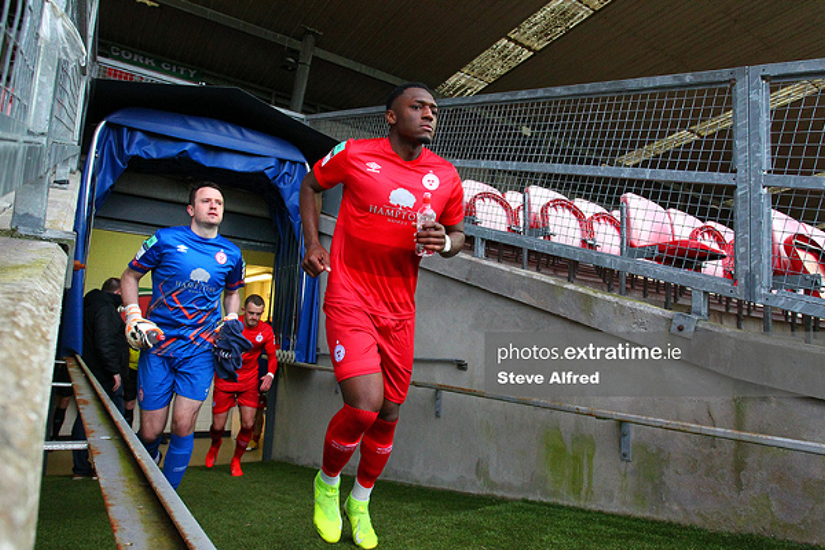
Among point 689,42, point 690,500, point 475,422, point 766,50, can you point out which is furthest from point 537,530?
point 766,50

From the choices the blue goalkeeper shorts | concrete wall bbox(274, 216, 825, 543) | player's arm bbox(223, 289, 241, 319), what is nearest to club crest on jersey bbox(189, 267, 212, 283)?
player's arm bbox(223, 289, 241, 319)

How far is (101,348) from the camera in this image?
5344mm

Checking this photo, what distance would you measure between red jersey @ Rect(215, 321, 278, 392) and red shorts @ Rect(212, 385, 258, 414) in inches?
2.0

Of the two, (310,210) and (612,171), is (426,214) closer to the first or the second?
(310,210)

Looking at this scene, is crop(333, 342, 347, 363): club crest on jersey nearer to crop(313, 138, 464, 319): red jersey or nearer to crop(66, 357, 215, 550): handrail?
crop(313, 138, 464, 319): red jersey

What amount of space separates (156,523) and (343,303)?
187cm

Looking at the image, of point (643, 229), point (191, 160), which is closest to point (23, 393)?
point (643, 229)

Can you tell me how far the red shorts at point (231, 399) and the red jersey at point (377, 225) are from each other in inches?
175

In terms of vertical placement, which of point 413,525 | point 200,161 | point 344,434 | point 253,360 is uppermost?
point 200,161

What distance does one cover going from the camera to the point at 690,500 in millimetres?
3209

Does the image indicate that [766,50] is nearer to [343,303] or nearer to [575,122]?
[575,122]

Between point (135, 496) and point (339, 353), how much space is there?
5.40 feet

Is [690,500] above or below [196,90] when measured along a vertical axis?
below

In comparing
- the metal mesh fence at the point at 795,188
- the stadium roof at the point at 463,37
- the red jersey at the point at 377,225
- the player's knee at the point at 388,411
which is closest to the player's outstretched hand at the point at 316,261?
the red jersey at the point at 377,225
